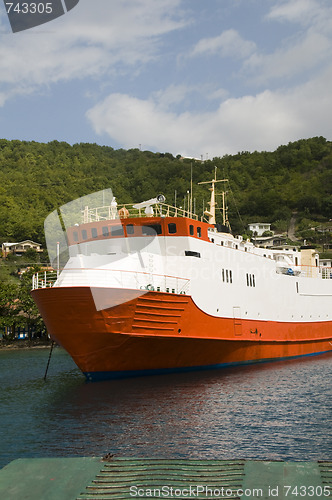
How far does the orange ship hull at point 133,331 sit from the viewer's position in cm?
1969

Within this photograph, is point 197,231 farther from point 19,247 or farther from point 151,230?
point 19,247

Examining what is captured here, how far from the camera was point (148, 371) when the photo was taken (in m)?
21.7

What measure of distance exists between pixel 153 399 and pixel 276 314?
12024 mm

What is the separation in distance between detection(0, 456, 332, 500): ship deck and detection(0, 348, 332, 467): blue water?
165 inches

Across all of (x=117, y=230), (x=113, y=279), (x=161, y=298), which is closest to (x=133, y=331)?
(x=161, y=298)

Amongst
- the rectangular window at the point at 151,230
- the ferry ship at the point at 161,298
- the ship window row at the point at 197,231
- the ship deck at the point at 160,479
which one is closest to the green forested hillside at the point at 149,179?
the ferry ship at the point at 161,298

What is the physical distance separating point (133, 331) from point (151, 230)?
5.29 metres

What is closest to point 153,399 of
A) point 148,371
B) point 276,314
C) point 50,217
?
point 148,371

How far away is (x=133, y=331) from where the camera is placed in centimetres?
2016

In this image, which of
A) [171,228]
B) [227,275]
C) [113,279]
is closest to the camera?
[113,279]

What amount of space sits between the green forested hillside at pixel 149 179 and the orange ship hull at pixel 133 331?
174 ft

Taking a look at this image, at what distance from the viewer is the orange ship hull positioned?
1969cm

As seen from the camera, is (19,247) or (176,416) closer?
(176,416)

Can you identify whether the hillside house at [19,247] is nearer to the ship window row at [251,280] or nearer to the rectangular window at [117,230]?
the ship window row at [251,280]
